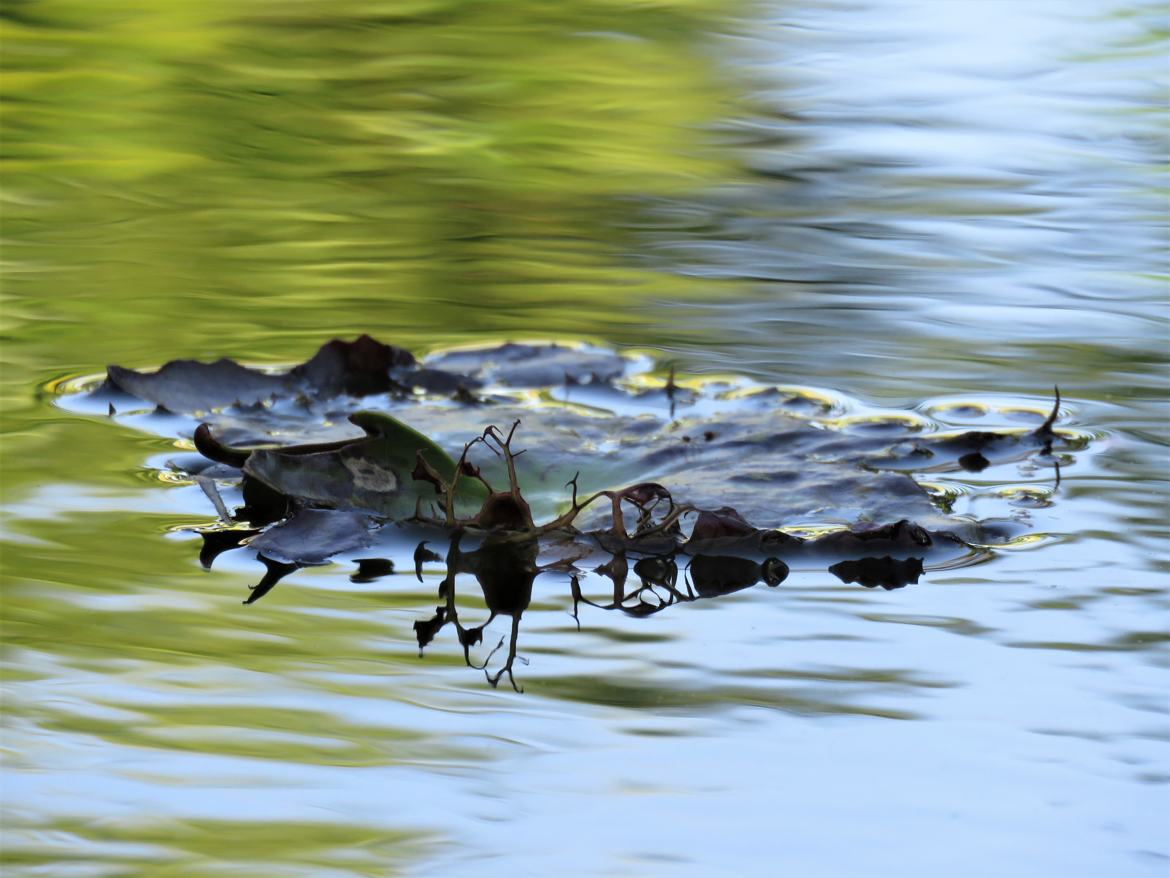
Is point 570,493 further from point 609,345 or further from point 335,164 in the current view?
point 335,164

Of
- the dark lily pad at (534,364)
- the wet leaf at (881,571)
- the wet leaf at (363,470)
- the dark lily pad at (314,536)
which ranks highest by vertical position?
the wet leaf at (363,470)

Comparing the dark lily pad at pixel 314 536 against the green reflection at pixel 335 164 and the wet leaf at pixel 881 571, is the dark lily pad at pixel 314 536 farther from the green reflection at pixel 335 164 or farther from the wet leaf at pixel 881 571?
the green reflection at pixel 335 164

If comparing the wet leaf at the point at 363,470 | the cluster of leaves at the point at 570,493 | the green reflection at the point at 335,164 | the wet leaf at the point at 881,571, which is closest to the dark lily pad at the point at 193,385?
the cluster of leaves at the point at 570,493

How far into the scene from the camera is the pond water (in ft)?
4.84

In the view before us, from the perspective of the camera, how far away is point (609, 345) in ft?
10.3

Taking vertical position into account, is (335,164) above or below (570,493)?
above

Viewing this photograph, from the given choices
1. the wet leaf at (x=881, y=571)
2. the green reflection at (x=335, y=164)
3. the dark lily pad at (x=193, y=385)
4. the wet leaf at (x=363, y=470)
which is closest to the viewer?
the wet leaf at (x=881, y=571)

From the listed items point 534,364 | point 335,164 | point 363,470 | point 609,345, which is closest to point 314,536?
point 363,470

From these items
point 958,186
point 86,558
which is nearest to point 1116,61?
point 958,186

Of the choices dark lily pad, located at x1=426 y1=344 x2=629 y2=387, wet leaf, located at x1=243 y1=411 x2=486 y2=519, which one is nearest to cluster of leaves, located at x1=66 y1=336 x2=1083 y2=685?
wet leaf, located at x1=243 y1=411 x2=486 y2=519

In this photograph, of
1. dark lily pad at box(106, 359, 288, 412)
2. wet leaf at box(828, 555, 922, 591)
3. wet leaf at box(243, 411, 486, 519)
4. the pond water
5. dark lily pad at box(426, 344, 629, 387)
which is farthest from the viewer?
dark lily pad at box(426, 344, 629, 387)

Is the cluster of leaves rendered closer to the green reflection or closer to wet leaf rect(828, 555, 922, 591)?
wet leaf rect(828, 555, 922, 591)

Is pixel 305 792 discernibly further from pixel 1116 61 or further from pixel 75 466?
pixel 1116 61

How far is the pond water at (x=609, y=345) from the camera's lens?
148cm
